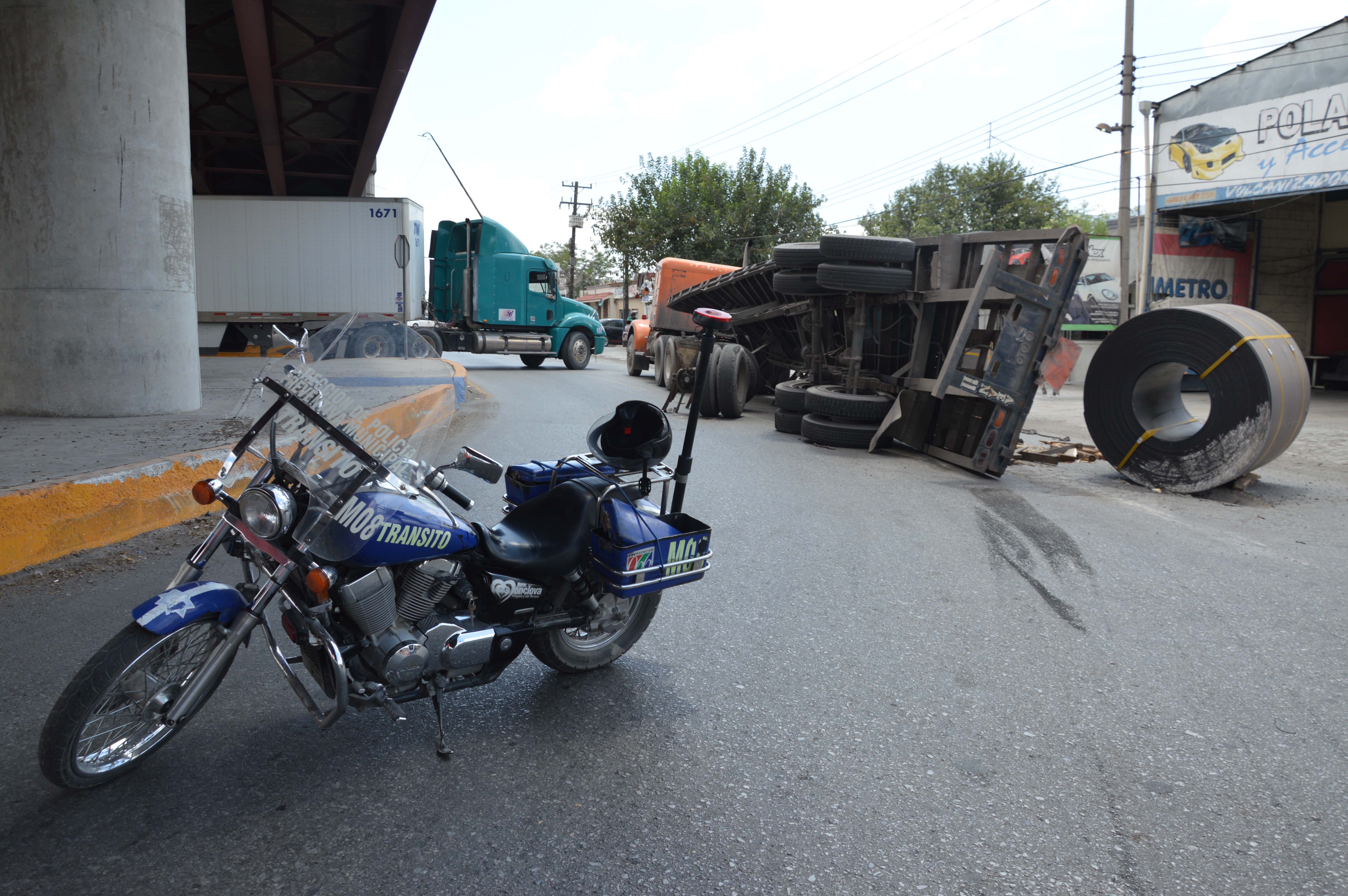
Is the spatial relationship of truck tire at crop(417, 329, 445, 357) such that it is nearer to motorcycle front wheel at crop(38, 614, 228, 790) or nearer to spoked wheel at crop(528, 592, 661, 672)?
spoked wheel at crop(528, 592, 661, 672)

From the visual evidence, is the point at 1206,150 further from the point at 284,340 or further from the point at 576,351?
the point at 284,340

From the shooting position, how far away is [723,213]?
42219 mm

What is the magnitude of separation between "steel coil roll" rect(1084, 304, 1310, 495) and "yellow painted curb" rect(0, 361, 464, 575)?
21.6 feet

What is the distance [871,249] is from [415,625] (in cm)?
802

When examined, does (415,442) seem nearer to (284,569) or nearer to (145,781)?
(284,569)

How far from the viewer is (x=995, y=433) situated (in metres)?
8.48

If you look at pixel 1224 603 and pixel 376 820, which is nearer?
pixel 376 820

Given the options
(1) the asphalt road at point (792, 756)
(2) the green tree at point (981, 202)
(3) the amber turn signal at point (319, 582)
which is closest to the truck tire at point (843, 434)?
(1) the asphalt road at point (792, 756)

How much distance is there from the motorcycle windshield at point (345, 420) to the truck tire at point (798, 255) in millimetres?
8514

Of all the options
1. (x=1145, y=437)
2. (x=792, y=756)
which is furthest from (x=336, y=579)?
(x=1145, y=437)

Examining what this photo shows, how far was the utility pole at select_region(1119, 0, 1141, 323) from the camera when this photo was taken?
20781 mm

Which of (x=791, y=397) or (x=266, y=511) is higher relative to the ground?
(x=266, y=511)

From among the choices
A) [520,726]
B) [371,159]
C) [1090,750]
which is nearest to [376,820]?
[520,726]

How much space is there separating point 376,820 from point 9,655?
1.99 meters
